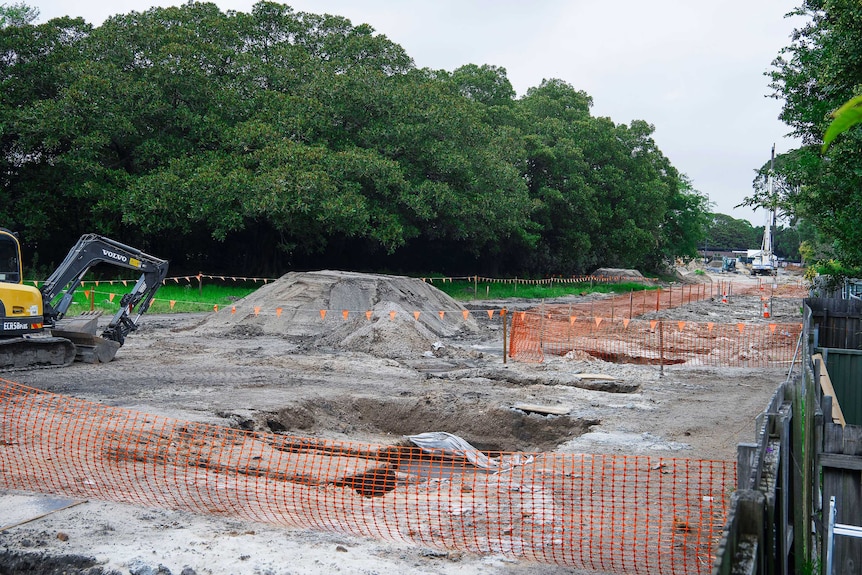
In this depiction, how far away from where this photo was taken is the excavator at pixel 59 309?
15.0 metres

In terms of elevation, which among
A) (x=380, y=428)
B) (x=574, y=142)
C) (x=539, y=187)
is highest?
(x=574, y=142)

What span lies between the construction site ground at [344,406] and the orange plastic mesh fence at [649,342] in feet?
3.55

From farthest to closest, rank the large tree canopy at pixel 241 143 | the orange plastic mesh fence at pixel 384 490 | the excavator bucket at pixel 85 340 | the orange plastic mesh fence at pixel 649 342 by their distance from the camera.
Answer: the large tree canopy at pixel 241 143 → the orange plastic mesh fence at pixel 649 342 → the excavator bucket at pixel 85 340 → the orange plastic mesh fence at pixel 384 490

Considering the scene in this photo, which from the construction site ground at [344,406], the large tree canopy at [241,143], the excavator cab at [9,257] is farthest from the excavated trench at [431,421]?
the large tree canopy at [241,143]

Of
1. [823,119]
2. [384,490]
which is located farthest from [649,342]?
[384,490]

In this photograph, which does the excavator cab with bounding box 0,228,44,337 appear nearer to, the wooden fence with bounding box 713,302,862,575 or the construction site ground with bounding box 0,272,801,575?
the construction site ground with bounding box 0,272,801,575

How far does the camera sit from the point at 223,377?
1622 centimetres

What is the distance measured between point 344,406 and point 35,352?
6848 millimetres

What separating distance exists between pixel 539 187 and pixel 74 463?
147ft

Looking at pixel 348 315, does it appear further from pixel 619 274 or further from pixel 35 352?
pixel 619 274

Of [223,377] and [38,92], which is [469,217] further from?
[223,377]

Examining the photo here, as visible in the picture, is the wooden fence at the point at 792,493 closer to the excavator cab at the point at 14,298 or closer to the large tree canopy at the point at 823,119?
the large tree canopy at the point at 823,119

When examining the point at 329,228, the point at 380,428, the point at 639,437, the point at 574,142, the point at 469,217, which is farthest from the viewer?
the point at 574,142

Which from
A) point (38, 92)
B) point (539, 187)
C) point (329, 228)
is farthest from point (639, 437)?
point (539, 187)
